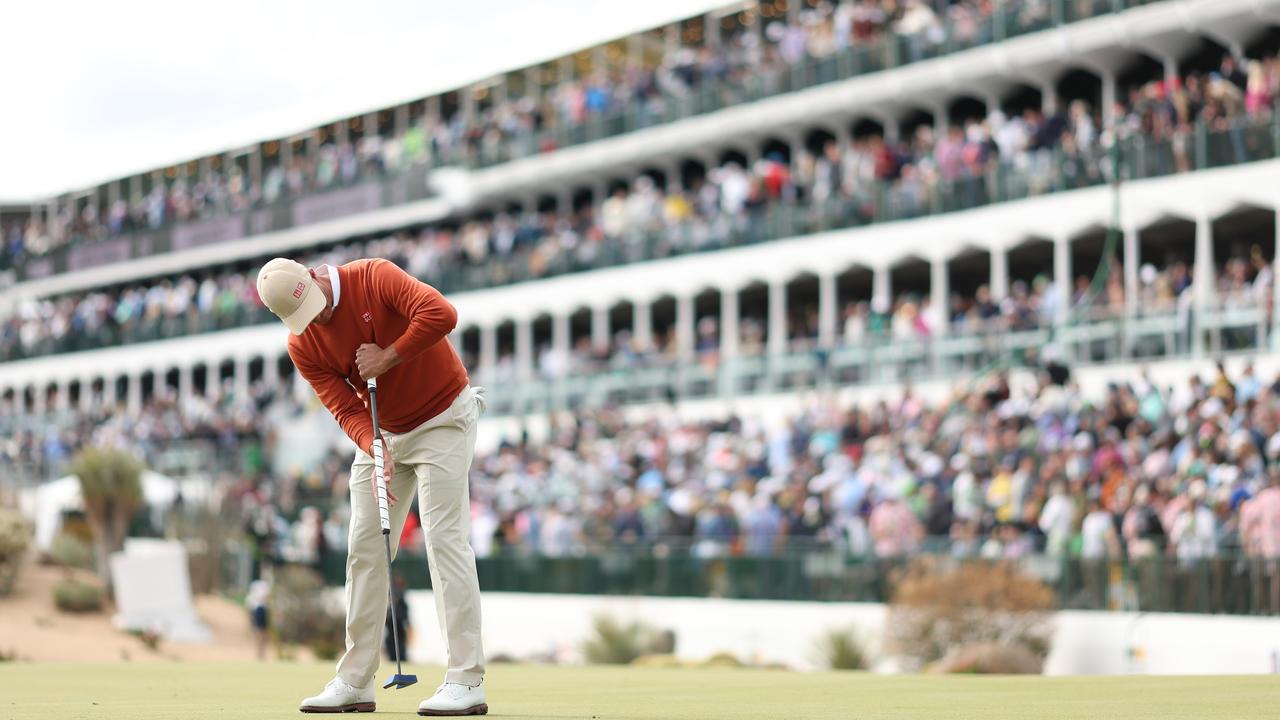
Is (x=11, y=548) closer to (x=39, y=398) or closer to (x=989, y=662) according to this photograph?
(x=989, y=662)

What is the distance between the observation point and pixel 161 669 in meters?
12.4

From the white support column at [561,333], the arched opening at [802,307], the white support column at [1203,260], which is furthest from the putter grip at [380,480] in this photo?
the white support column at [561,333]

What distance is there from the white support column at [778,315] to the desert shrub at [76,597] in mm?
12663

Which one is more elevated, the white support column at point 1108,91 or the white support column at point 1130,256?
the white support column at point 1108,91

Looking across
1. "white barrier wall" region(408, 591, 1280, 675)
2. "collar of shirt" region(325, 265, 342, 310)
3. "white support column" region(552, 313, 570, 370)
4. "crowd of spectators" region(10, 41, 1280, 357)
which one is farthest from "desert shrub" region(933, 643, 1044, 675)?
"white support column" region(552, 313, 570, 370)

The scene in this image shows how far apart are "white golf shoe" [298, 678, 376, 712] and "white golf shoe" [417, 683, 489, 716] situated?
0.37 meters

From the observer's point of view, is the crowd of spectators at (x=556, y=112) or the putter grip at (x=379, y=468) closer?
the putter grip at (x=379, y=468)

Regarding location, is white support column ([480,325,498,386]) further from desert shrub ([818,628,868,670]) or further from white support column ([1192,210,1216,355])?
desert shrub ([818,628,868,670])

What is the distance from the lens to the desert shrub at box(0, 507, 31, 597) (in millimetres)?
29688

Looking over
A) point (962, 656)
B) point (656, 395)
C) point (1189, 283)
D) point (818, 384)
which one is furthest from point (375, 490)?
point (656, 395)

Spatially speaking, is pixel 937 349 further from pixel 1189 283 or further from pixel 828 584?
pixel 828 584

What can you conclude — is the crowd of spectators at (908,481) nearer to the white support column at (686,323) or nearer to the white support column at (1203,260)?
the white support column at (1203,260)

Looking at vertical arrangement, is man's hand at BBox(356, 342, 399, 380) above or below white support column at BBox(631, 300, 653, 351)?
below

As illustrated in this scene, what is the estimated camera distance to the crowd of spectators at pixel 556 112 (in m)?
33.8
